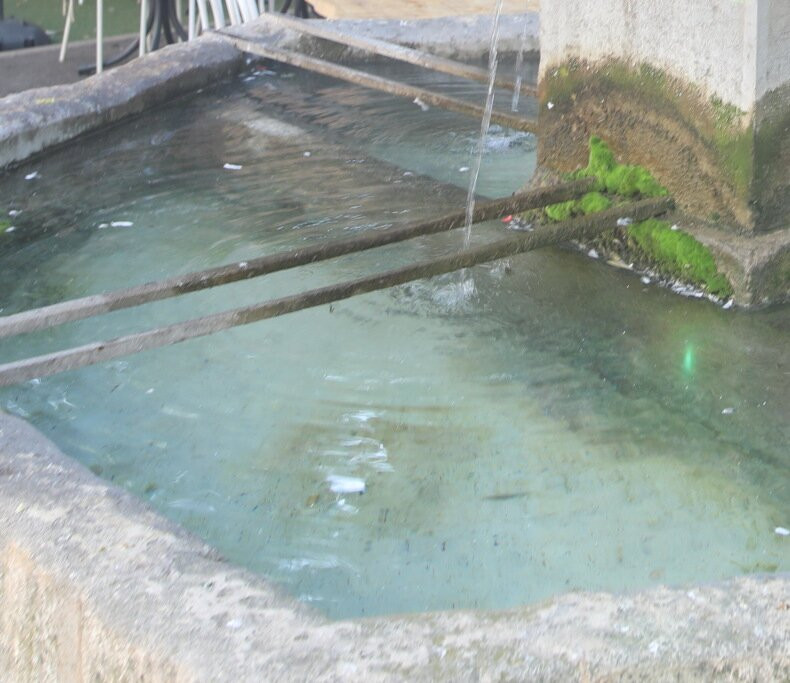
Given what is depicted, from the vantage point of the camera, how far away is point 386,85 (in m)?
5.34

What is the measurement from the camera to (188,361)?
11.6 ft

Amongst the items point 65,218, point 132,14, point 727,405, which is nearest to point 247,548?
point 727,405

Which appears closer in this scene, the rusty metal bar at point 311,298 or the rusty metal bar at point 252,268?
the rusty metal bar at point 311,298

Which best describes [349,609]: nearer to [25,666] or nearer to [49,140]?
[25,666]

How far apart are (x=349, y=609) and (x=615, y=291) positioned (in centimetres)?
184

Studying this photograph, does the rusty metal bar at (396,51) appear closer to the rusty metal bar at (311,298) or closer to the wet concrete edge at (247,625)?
the rusty metal bar at (311,298)

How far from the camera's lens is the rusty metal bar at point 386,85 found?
4.79 metres

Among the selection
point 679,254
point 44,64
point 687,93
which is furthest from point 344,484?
point 44,64

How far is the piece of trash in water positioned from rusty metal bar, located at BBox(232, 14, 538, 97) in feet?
7.58

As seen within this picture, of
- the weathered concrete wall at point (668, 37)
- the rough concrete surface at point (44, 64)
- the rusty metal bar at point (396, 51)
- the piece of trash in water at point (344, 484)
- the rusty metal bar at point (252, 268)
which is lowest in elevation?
the piece of trash in water at point (344, 484)

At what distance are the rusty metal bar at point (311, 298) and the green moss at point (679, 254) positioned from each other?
2.7 inches

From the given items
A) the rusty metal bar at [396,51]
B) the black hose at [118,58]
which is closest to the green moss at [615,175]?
the rusty metal bar at [396,51]

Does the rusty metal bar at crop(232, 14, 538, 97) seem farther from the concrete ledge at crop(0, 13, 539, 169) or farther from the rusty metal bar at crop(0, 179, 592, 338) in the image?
the rusty metal bar at crop(0, 179, 592, 338)

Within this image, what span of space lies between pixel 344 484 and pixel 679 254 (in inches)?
62.4
